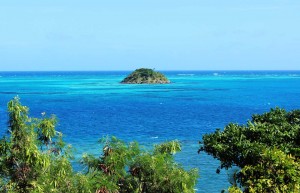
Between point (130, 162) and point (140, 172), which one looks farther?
point (130, 162)

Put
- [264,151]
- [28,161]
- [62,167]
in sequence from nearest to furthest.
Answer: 1. [28,161]
2. [62,167]
3. [264,151]

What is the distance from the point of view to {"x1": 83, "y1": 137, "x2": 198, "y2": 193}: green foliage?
20.0 meters

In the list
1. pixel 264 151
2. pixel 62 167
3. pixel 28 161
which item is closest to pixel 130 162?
pixel 62 167

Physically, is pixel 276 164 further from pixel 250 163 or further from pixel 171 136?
pixel 171 136

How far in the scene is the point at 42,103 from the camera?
109m

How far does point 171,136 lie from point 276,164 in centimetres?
4008

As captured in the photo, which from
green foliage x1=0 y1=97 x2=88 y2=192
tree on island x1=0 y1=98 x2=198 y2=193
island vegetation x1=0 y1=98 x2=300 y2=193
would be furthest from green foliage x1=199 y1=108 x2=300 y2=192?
green foliage x1=0 y1=97 x2=88 y2=192

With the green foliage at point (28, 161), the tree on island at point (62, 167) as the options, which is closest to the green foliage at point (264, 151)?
the tree on island at point (62, 167)

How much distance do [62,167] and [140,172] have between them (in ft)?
12.5

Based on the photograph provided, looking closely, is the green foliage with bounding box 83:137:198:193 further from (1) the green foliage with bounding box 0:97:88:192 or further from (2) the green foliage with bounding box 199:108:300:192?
(2) the green foliage with bounding box 199:108:300:192

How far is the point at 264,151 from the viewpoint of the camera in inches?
858

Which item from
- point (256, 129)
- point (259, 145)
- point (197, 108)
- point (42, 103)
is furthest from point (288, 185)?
Result: point (42, 103)

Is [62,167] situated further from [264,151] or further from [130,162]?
[264,151]

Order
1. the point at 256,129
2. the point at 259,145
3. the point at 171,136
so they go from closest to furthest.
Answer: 1. the point at 259,145
2. the point at 256,129
3. the point at 171,136
